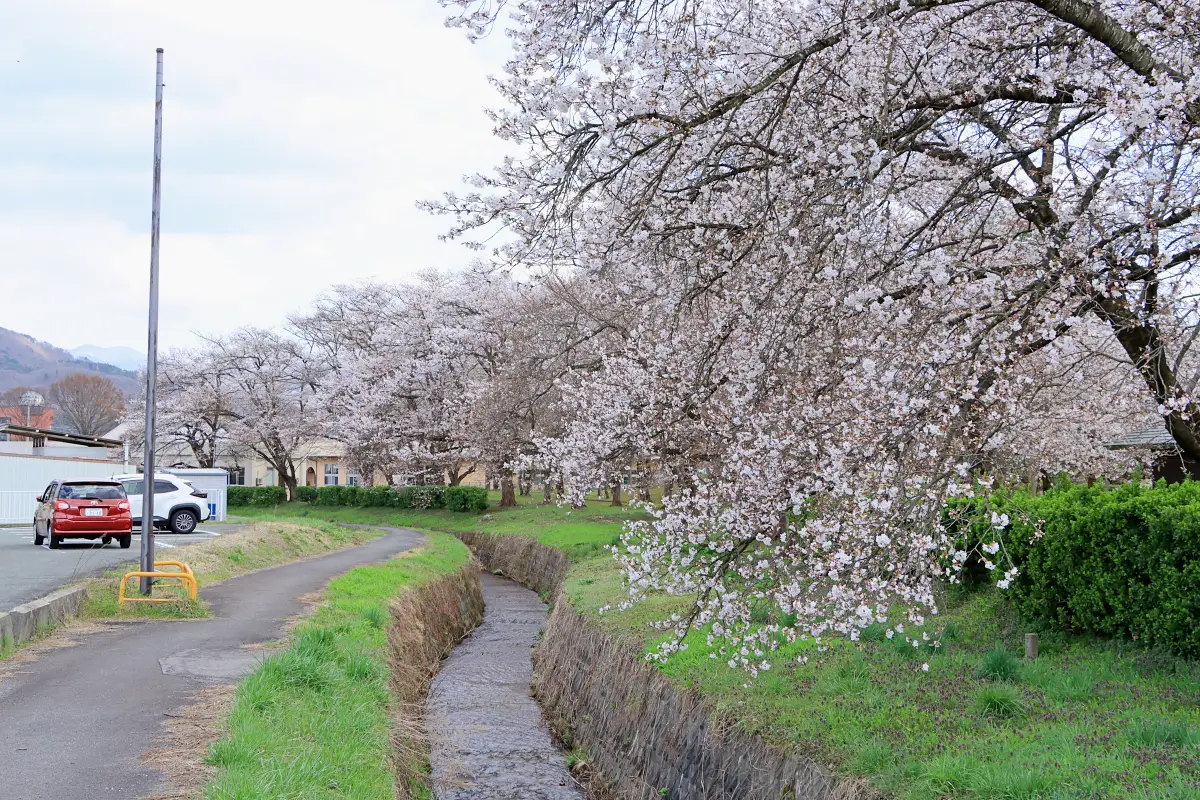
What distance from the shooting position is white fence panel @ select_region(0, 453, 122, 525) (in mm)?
30000

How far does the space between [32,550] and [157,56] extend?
12.5m

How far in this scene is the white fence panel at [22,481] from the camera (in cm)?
3000

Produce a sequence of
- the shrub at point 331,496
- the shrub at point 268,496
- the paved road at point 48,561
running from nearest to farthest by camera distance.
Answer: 1. the paved road at point 48,561
2. the shrub at point 331,496
3. the shrub at point 268,496

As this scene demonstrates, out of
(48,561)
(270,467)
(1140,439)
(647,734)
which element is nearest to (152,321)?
(48,561)

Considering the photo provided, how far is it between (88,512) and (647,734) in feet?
54.5

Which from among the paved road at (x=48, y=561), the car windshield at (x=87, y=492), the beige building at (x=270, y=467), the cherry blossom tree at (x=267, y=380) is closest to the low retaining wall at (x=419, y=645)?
the paved road at (x=48, y=561)

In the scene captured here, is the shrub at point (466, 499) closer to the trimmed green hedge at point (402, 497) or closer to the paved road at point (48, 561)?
the trimmed green hedge at point (402, 497)

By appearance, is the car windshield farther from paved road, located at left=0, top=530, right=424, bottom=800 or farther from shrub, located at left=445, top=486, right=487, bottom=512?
shrub, located at left=445, top=486, right=487, bottom=512

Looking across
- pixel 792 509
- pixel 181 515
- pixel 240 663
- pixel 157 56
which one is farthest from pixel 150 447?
pixel 181 515

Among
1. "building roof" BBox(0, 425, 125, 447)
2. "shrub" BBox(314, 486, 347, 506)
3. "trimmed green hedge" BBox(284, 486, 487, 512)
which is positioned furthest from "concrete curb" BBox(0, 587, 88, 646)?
"shrub" BBox(314, 486, 347, 506)

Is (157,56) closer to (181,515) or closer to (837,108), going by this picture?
(837,108)

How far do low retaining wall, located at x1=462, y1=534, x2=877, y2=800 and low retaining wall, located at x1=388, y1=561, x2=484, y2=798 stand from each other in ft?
6.01

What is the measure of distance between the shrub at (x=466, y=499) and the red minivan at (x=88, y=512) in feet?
74.4

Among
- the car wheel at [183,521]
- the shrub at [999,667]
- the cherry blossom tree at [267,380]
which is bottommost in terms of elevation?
the shrub at [999,667]
